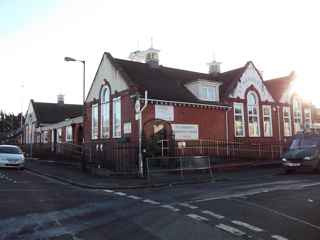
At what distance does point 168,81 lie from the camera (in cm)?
2688

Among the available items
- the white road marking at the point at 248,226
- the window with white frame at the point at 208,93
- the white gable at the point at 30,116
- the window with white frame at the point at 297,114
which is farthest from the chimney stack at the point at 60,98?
the white road marking at the point at 248,226

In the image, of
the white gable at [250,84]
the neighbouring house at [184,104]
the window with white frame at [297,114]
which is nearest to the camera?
the neighbouring house at [184,104]

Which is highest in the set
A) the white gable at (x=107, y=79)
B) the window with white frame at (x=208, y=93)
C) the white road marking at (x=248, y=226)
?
the white gable at (x=107, y=79)

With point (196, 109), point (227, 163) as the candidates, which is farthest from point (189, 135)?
point (227, 163)

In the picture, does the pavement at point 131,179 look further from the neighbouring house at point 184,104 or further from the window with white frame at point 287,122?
the window with white frame at point 287,122

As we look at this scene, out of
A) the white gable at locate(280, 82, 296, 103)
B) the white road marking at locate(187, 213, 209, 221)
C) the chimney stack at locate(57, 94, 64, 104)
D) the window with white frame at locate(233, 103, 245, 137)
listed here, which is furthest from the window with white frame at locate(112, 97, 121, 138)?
the chimney stack at locate(57, 94, 64, 104)

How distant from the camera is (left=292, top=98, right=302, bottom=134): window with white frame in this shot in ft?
111

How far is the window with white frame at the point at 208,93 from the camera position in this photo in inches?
1032

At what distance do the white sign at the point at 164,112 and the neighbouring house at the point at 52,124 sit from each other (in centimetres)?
1150

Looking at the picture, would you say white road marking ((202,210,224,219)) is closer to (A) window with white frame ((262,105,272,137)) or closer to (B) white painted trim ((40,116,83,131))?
(A) window with white frame ((262,105,272,137))

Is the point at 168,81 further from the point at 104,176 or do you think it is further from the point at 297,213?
the point at 297,213

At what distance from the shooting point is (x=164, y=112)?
2309cm

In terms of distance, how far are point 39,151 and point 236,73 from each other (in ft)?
65.0

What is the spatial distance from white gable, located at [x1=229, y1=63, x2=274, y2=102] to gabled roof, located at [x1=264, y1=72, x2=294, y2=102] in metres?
1.42
